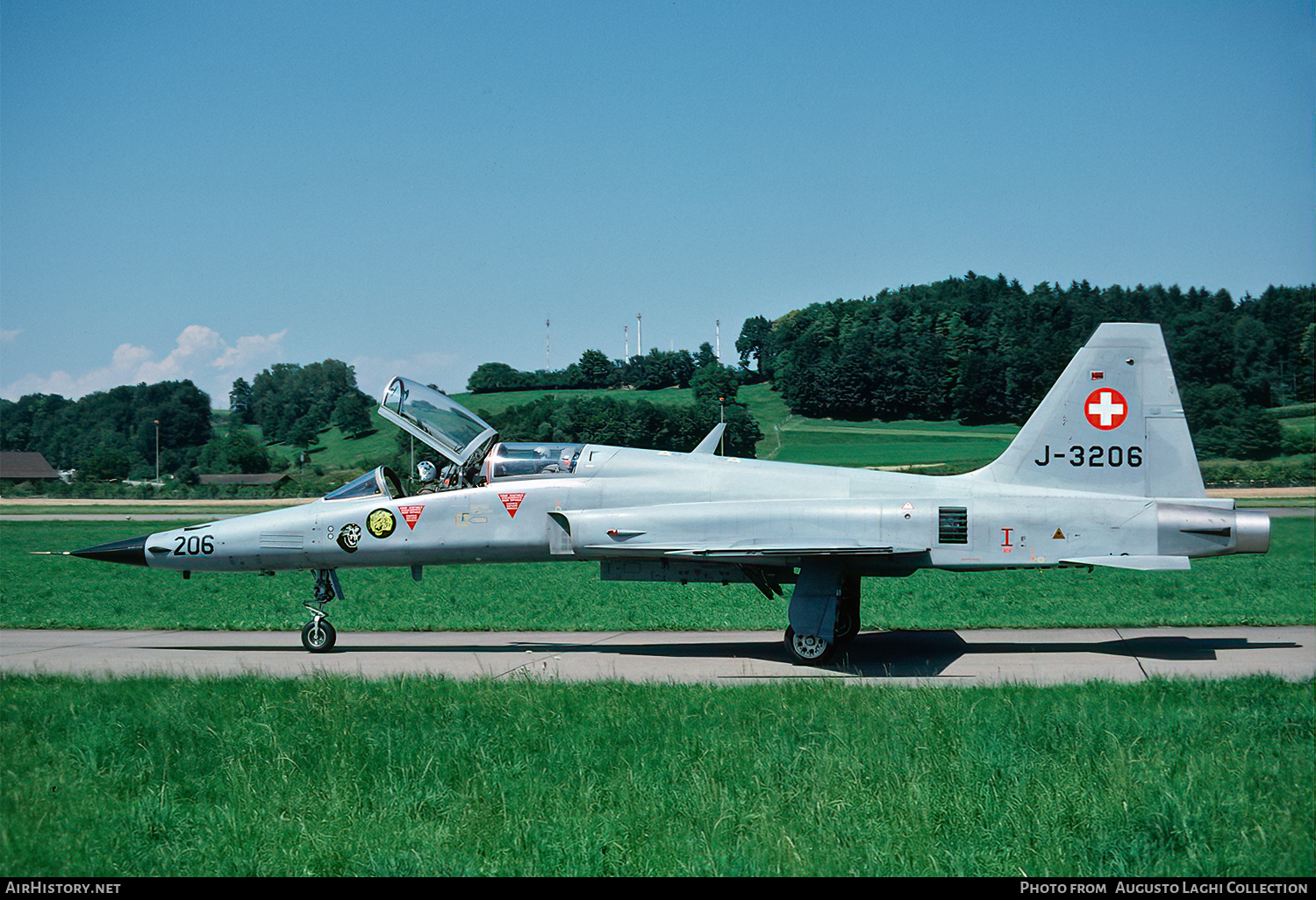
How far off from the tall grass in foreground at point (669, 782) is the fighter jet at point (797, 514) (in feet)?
9.70

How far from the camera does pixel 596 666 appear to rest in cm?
1245

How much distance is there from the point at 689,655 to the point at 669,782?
6.64 metres

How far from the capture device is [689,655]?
13.4 m

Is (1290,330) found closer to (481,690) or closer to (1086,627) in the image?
(1086,627)

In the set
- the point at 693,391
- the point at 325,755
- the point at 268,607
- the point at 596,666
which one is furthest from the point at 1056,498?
the point at 693,391

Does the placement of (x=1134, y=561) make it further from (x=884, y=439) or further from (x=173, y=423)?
(x=173, y=423)

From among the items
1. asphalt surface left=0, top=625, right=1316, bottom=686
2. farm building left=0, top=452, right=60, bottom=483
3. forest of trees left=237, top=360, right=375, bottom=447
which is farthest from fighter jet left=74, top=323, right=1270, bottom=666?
farm building left=0, top=452, right=60, bottom=483

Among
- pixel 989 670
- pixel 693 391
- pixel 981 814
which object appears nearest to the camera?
pixel 981 814

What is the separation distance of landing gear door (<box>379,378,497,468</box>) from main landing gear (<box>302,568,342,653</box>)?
8.31ft

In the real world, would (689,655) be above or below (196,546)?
below

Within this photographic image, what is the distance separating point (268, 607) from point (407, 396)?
26.3ft

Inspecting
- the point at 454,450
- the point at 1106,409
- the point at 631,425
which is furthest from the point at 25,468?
the point at 1106,409

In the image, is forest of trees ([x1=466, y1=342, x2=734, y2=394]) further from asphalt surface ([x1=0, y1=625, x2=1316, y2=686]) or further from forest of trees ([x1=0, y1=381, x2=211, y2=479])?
forest of trees ([x1=0, y1=381, x2=211, y2=479])

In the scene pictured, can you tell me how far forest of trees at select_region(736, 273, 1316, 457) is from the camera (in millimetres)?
45375
